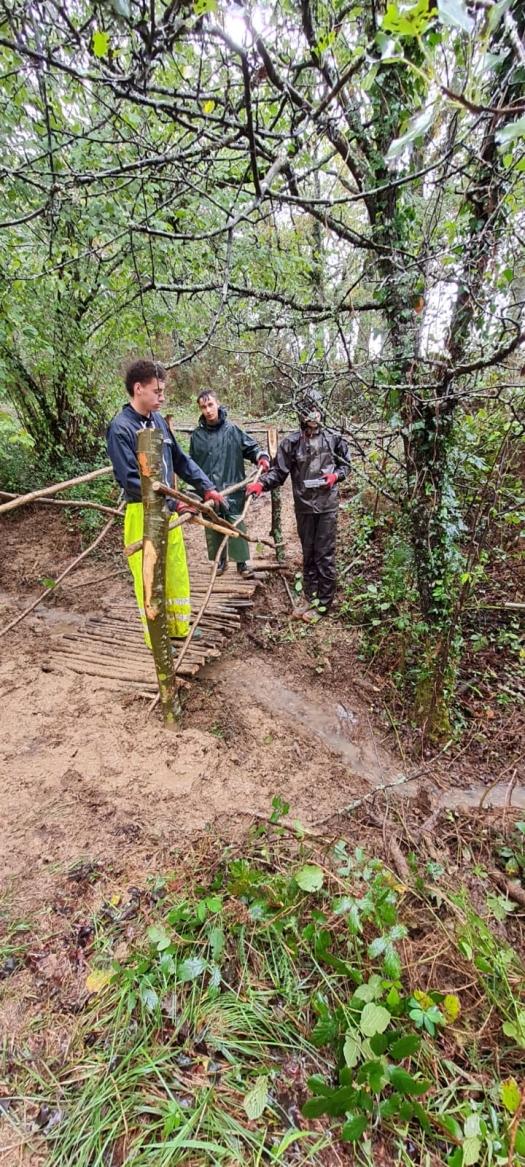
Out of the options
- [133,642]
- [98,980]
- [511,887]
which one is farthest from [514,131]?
[133,642]

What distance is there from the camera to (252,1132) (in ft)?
4.22

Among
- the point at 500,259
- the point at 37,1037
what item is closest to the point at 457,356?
the point at 500,259

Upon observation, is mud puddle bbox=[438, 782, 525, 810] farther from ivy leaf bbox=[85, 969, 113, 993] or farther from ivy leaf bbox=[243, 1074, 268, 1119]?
ivy leaf bbox=[85, 969, 113, 993]

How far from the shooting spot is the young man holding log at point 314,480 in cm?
456

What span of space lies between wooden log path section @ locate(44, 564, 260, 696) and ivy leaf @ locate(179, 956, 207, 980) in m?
2.14

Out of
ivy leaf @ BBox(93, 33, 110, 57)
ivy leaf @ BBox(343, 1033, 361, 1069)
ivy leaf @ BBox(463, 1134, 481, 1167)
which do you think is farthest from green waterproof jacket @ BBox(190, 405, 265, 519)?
ivy leaf @ BBox(463, 1134, 481, 1167)

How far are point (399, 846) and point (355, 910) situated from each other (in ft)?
2.77

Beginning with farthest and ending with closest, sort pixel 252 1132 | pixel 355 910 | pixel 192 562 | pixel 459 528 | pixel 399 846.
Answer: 1. pixel 192 562
2. pixel 459 528
3. pixel 399 846
4. pixel 355 910
5. pixel 252 1132

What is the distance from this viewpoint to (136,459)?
127 inches

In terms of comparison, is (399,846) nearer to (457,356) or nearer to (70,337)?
(457,356)

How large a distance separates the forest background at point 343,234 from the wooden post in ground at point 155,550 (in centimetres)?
46

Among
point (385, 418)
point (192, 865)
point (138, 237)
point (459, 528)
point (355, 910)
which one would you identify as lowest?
point (192, 865)

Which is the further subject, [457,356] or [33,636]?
[33,636]

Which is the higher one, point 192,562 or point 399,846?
point 192,562
